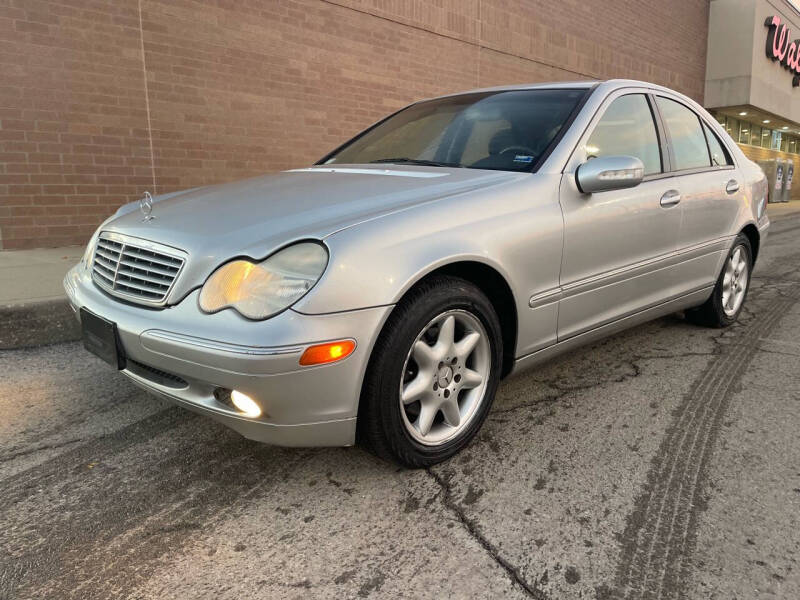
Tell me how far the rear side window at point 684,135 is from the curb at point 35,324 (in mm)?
3961

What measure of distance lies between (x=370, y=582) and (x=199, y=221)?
150 cm

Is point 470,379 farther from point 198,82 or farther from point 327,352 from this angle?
point 198,82

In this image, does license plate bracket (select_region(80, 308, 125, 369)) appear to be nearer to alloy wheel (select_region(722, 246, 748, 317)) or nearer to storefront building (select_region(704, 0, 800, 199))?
alloy wheel (select_region(722, 246, 748, 317))

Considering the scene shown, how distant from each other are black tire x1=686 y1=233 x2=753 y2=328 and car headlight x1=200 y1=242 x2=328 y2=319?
322cm

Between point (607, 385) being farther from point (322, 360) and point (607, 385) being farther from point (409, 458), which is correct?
point (322, 360)

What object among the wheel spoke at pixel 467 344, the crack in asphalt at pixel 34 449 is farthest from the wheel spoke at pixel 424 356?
the crack in asphalt at pixel 34 449

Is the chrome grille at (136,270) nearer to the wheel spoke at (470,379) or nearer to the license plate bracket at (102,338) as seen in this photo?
the license plate bracket at (102,338)

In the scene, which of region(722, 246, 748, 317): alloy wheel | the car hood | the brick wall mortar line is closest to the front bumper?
the car hood

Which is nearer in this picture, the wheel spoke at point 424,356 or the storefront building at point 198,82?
the wheel spoke at point 424,356

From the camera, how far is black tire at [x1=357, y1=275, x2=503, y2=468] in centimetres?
220

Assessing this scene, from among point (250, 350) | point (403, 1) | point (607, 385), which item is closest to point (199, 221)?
point (250, 350)

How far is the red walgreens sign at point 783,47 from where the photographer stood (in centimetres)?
2172

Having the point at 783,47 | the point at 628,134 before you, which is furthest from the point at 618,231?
the point at 783,47

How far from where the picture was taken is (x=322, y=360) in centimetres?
205
